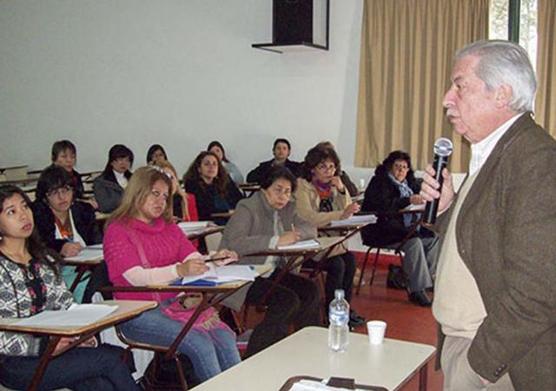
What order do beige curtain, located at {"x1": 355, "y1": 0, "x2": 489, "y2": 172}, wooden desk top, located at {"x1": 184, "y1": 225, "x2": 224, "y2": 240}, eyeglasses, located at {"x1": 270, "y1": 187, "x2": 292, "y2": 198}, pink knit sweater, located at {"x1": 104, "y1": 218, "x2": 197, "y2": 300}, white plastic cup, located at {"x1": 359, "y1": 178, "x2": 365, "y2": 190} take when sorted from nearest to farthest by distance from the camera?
pink knit sweater, located at {"x1": 104, "y1": 218, "x2": 197, "y2": 300} < eyeglasses, located at {"x1": 270, "y1": 187, "x2": 292, "y2": 198} < wooden desk top, located at {"x1": 184, "y1": 225, "x2": 224, "y2": 240} < beige curtain, located at {"x1": 355, "y1": 0, "x2": 489, "y2": 172} < white plastic cup, located at {"x1": 359, "y1": 178, "x2": 365, "y2": 190}

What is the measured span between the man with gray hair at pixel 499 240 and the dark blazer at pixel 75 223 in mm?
3024

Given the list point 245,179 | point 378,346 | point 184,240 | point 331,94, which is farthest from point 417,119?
point 378,346

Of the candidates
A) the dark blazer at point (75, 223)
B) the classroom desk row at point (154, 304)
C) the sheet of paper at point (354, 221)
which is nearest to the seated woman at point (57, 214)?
the dark blazer at point (75, 223)

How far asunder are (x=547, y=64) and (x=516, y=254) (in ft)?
17.2

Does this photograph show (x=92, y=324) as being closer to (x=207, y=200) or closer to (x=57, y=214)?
(x=57, y=214)

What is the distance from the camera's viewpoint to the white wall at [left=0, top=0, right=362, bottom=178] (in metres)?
7.51

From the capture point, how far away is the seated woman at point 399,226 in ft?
18.1

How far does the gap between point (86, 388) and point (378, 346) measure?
1153mm

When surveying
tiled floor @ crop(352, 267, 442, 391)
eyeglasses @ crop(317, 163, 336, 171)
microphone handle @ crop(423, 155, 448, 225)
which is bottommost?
tiled floor @ crop(352, 267, 442, 391)

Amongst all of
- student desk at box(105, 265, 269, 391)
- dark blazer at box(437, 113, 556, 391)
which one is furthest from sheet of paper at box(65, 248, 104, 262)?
dark blazer at box(437, 113, 556, 391)

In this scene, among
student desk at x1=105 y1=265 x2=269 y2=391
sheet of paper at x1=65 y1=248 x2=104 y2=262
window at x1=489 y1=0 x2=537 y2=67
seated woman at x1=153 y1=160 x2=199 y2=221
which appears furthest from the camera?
window at x1=489 y1=0 x2=537 y2=67

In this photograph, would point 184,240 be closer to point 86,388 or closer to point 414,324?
point 86,388

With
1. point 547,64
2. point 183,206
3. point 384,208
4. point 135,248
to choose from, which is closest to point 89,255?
point 135,248

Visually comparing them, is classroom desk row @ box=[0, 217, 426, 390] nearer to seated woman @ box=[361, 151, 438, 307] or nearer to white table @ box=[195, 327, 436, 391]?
white table @ box=[195, 327, 436, 391]
